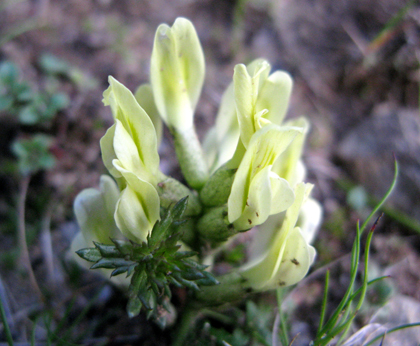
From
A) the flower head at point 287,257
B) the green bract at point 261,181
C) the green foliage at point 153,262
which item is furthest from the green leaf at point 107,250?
the flower head at point 287,257

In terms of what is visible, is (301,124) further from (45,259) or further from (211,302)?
(45,259)

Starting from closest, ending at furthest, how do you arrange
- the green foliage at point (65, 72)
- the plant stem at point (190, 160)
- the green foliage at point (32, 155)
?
the plant stem at point (190, 160) < the green foliage at point (32, 155) < the green foliage at point (65, 72)

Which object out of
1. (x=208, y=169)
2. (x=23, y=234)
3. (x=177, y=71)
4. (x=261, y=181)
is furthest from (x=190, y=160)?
(x=23, y=234)

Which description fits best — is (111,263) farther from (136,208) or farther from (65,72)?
(65,72)

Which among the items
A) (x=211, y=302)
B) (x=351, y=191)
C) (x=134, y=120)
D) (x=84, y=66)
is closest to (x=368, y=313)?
(x=351, y=191)

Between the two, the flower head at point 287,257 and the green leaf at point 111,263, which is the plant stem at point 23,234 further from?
the flower head at point 287,257

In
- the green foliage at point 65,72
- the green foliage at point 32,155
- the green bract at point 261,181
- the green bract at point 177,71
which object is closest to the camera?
the green bract at point 261,181

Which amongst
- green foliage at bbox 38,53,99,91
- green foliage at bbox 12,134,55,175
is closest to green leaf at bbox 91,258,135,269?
green foliage at bbox 12,134,55,175

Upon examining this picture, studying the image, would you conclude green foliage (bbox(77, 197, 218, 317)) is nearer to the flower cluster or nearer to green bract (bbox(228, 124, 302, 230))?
the flower cluster
